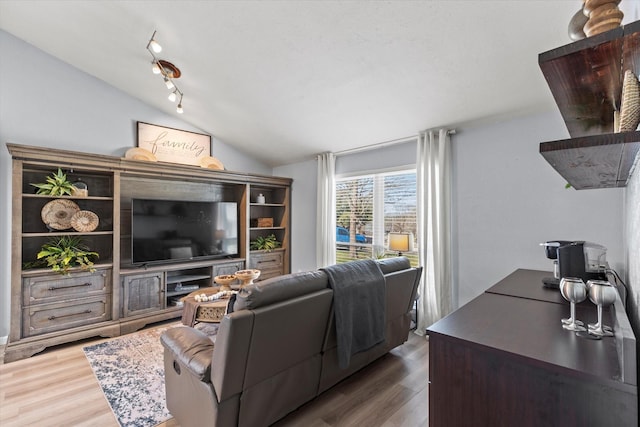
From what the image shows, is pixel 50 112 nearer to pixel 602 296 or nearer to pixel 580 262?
pixel 602 296

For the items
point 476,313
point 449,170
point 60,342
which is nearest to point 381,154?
point 449,170

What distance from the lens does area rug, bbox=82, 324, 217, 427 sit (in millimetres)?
2035

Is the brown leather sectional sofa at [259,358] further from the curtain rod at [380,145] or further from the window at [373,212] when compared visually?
the curtain rod at [380,145]

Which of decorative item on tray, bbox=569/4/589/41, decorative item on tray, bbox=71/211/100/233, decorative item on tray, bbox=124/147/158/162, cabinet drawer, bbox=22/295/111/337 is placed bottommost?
cabinet drawer, bbox=22/295/111/337

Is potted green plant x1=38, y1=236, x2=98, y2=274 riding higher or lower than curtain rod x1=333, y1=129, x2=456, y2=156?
lower

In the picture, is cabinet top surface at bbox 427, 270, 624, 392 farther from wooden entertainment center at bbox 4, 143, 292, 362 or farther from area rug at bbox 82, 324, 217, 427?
wooden entertainment center at bbox 4, 143, 292, 362

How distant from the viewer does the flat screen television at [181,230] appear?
3779 millimetres

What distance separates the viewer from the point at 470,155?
327 centimetres

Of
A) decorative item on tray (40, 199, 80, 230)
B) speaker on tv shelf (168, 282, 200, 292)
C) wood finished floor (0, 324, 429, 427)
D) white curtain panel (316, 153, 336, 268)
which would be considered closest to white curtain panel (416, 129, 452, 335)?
wood finished floor (0, 324, 429, 427)

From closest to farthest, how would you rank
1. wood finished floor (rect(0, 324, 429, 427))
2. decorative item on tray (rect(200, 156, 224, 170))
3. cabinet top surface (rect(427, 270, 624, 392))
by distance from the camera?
1. cabinet top surface (rect(427, 270, 624, 392))
2. wood finished floor (rect(0, 324, 429, 427))
3. decorative item on tray (rect(200, 156, 224, 170))

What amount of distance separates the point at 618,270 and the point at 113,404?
13.3 ft

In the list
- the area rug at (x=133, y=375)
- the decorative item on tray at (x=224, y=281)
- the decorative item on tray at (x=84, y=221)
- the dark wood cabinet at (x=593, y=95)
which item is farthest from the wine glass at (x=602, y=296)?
the decorative item on tray at (x=84, y=221)

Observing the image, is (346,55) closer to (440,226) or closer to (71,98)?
(440,226)

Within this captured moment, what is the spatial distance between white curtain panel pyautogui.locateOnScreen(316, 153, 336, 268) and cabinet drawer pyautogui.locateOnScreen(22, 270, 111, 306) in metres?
2.79
